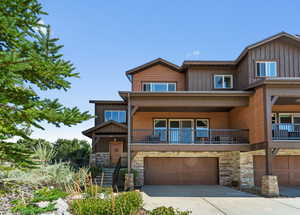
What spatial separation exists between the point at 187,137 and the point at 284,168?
587 cm

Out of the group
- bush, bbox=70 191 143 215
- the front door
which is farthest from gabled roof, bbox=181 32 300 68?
bush, bbox=70 191 143 215

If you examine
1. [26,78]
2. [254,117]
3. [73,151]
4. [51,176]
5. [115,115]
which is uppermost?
[115,115]

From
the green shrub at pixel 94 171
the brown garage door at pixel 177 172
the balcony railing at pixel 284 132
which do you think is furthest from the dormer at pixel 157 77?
the balcony railing at pixel 284 132

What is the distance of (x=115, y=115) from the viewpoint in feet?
66.0

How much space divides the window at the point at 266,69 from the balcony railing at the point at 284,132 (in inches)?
118

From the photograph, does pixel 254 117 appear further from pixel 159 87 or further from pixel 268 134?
pixel 159 87

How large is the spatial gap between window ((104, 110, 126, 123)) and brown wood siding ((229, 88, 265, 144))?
8.01 m

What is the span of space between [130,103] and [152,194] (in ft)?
15.7

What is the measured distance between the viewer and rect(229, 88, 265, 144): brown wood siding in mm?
13445

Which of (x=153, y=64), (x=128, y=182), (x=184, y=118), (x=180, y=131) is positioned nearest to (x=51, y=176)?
(x=128, y=182)

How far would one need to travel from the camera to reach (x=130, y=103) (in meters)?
14.8

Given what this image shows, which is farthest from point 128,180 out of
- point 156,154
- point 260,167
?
point 260,167

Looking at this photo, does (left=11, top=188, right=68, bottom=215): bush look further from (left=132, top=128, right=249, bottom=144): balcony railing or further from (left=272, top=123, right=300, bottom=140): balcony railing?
(left=272, top=123, right=300, bottom=140): balcony railing

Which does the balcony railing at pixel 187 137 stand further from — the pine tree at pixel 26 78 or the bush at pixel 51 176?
the pine tree at pixel 26 78
